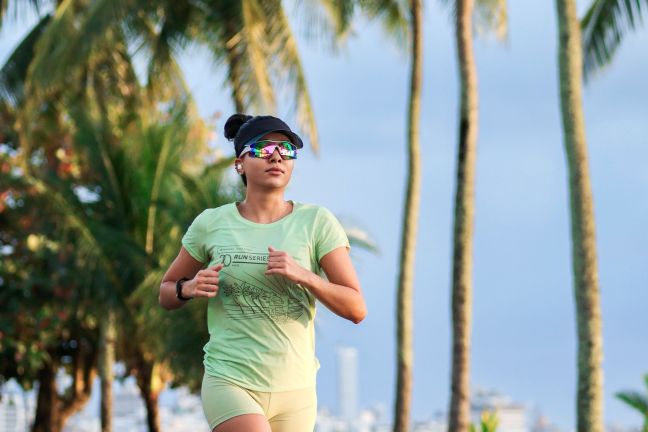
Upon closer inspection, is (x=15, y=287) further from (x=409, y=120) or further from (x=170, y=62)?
(x=409, y=120)

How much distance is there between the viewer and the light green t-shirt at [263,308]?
3834 mm

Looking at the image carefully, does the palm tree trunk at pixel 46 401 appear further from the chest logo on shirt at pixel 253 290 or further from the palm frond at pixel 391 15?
the chest logo on shirt at pixel 253 290

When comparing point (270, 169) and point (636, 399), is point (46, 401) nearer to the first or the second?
point (636, 399)

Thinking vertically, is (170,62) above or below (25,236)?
above

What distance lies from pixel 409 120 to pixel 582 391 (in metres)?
7.22

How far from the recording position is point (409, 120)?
18.6 m

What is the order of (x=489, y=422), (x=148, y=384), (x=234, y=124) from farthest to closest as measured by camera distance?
(x=148, y=384) < (x=489, y=422) < (x=234, y=124)

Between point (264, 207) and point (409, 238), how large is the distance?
1416 centimetres

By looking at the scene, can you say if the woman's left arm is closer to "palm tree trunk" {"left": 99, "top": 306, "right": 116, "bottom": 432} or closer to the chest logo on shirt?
the chest logo on shirt

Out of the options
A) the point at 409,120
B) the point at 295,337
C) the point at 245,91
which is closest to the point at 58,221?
the point at 245,91

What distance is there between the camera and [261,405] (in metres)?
3.84

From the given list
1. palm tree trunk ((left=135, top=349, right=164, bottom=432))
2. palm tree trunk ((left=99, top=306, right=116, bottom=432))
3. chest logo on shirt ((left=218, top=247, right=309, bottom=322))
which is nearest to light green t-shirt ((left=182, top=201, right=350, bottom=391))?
chest logo on shirt ((left=218, top=247, right=309, bottom=322))

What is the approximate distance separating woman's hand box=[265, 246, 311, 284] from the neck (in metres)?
0.29

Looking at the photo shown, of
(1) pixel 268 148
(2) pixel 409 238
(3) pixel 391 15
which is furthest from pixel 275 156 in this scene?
(3) pixel 391 15
